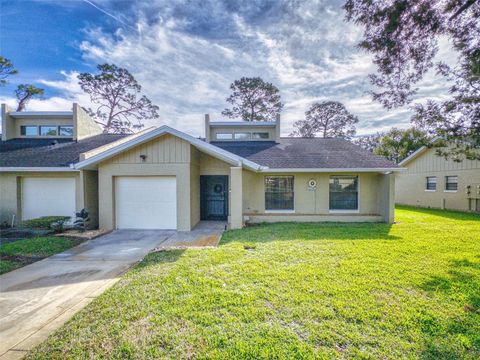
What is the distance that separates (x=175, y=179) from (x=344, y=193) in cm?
772

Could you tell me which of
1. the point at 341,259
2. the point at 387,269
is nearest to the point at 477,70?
the point at 387,269

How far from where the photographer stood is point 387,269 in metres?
4.67

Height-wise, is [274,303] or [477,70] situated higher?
[477,70]

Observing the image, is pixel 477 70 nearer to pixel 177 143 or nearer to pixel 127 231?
pixel 177 143

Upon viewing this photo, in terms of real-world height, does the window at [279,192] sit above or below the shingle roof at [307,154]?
below

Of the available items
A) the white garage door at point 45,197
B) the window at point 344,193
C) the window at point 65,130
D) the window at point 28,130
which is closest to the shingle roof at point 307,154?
the window at point 344,193

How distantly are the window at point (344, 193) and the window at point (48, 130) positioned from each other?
616 inches

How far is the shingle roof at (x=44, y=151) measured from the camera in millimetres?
9805

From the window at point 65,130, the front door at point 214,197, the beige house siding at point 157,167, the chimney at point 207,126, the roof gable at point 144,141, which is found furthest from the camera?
the chimney at point 207,126

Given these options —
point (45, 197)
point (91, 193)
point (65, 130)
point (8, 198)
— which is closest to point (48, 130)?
point (65, 130)

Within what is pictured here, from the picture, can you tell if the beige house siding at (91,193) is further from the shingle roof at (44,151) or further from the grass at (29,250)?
the grass at (29,250)

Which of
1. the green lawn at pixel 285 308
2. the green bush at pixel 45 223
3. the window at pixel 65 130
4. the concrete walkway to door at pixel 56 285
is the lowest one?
the concrete walkway to door at pixel 56 285

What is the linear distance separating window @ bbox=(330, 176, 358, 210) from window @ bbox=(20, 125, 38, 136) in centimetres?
1675

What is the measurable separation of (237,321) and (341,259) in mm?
3302
